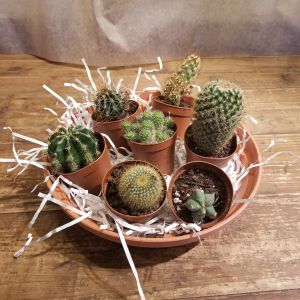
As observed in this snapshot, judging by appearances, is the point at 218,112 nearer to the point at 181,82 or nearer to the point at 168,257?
the point at 181,82

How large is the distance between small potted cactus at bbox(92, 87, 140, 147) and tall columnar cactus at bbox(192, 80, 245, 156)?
19cm

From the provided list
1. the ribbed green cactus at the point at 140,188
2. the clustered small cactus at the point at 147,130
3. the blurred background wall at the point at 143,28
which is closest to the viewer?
the ribbed green cactus at the point at 140,188

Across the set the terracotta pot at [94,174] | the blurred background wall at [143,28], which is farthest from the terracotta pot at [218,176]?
the blurred background wall at [143,28]

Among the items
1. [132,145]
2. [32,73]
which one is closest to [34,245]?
[132,145]

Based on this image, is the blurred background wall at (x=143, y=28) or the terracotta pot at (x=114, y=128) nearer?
the terracotta pot at (x=114, y=128)

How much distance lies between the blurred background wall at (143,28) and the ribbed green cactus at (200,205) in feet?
2.74

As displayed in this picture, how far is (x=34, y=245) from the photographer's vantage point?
686 millimetres

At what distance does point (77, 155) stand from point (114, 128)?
0.49 feet

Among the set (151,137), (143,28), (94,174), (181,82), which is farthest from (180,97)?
(143,28)

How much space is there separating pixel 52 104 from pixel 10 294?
2.07 ft

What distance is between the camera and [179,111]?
31.9 inches

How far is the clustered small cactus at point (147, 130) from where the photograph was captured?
27.9 inches

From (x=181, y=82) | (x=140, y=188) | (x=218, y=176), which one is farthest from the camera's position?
(x=181, y=82)

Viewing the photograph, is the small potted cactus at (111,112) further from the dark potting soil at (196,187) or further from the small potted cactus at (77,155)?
the dark potting soil at (196,187)
